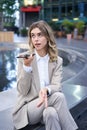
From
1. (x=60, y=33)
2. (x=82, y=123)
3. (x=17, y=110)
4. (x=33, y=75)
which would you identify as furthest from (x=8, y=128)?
(x=60, y=33)

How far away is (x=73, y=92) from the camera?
644 centimetres

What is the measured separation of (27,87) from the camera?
390 cm

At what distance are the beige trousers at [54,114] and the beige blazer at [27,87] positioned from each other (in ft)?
0.28

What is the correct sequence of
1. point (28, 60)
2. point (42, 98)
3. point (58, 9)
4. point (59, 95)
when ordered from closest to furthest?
point (28, 60)
point (42, 98)
point (59, 95)
point (58, 9)

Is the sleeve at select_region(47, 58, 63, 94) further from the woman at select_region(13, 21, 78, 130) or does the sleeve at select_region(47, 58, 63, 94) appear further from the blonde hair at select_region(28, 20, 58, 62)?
the blonde hair at select_region(28, 20, 58, 62)

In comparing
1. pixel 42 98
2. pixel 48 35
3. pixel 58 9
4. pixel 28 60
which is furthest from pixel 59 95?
pixel 58 9

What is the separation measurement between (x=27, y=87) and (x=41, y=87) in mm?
188

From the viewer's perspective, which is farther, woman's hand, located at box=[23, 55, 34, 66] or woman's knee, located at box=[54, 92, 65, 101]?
woman's knee, located at box=[54, 92, 65, 101]

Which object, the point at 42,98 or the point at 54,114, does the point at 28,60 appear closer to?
the point at 42,98

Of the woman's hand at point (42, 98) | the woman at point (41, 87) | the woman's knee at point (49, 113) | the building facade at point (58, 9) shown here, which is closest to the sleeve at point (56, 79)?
the woman at point (41, 87)

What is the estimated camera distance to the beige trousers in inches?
144

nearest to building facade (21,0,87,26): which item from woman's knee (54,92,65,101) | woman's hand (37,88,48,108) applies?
woman's knee (54,92,65,101)

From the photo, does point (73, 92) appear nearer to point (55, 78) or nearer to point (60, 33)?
point (55, 78)

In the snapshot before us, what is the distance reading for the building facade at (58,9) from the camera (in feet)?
145
